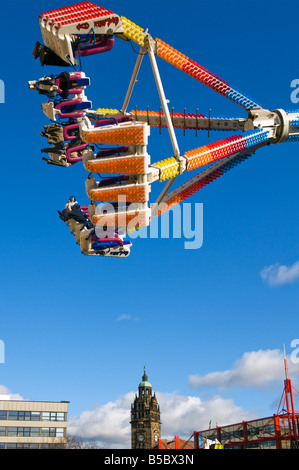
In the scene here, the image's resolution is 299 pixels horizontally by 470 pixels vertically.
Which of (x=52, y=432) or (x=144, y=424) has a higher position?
(x=144, y=424)

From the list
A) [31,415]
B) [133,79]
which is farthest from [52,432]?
[133,79]

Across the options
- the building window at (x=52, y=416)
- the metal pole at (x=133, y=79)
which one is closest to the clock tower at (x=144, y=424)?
the building window at (x=52, y=416)

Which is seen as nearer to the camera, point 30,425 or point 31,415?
point 30,425

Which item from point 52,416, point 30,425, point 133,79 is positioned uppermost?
point 133,79

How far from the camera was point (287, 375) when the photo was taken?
41594 millimetres

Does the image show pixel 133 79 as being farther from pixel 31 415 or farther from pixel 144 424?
pixel 144 424

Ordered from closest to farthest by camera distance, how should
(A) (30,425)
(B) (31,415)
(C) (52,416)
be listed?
(A) (30,425) → (B) (31,415) → (C) (52,416)

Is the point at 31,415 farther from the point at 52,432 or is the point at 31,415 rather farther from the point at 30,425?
the point at 52,432

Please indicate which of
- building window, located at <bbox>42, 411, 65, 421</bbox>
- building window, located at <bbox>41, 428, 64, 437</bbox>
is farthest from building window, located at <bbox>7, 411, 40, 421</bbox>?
building window, located at <bbox>41, 428, 64, 437</bbox>

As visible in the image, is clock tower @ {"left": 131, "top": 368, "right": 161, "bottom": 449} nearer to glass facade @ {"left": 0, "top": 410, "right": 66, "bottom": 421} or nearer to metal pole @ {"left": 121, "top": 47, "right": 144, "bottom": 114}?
glass facade @ {"left": 0, "top": 410, "right": 66, "bottom": 421}

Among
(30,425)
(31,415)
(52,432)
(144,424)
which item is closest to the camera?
(30,425)

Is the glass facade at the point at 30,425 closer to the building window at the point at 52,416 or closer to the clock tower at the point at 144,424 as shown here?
the building window at the point at 52,416

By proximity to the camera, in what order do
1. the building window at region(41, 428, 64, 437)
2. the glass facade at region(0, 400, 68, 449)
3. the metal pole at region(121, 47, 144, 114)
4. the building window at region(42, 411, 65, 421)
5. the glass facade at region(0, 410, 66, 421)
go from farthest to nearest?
the building window at region(42, 411, 65, 421), the building window at region(41, 428, 64, 437), the glass facade at region(0, 410, 66, 421), the glass facade at region(0, 400, 68, 449), the metal pole at region(121, 47, 144, 114)
